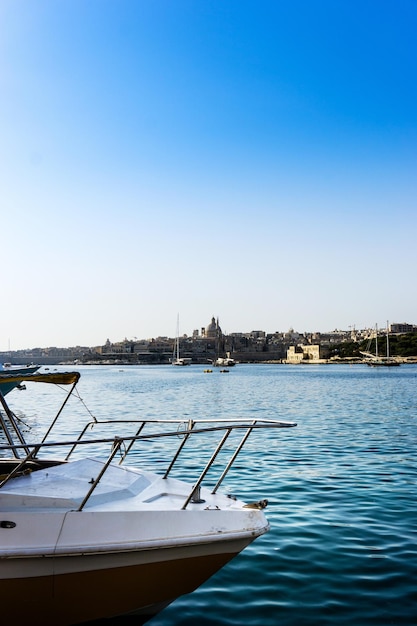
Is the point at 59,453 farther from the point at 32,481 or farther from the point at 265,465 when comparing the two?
the point at 32,481

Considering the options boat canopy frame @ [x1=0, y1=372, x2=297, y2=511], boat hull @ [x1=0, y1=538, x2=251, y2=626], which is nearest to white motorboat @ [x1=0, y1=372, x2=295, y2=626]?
boat hull @ [x1=0, y1=538, x2=251, y2=626]

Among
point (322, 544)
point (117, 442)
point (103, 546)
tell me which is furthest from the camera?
point (322, 544)

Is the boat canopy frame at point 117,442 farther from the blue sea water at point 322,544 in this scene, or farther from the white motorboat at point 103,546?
the blue sea water at point 322,544

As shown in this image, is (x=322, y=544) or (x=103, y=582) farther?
(x=322, y=544)

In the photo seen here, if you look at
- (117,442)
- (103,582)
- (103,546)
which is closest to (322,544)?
(117,442)

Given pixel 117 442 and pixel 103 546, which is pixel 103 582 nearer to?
pixel 103 546

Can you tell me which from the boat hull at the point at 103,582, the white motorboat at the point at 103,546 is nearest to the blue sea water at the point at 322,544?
the boat hull at the point at 103,582

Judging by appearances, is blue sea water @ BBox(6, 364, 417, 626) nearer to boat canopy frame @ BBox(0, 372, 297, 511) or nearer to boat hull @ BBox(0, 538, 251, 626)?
boat hull @ BBox(0, 538, 251, 626)

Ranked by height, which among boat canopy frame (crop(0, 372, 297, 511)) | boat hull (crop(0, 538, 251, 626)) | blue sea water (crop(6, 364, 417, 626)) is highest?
boat canopy frame (crop(0, 372, 297, 511))

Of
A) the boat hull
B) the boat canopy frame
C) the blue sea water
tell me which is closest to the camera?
the boat hull

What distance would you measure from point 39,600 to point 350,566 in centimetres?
383

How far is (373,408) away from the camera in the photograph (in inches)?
1231

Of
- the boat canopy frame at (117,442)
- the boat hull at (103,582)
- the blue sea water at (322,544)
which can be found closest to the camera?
the boat hull at (103,582)

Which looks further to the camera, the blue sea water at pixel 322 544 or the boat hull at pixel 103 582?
the blue sea water at pixel 322 544
